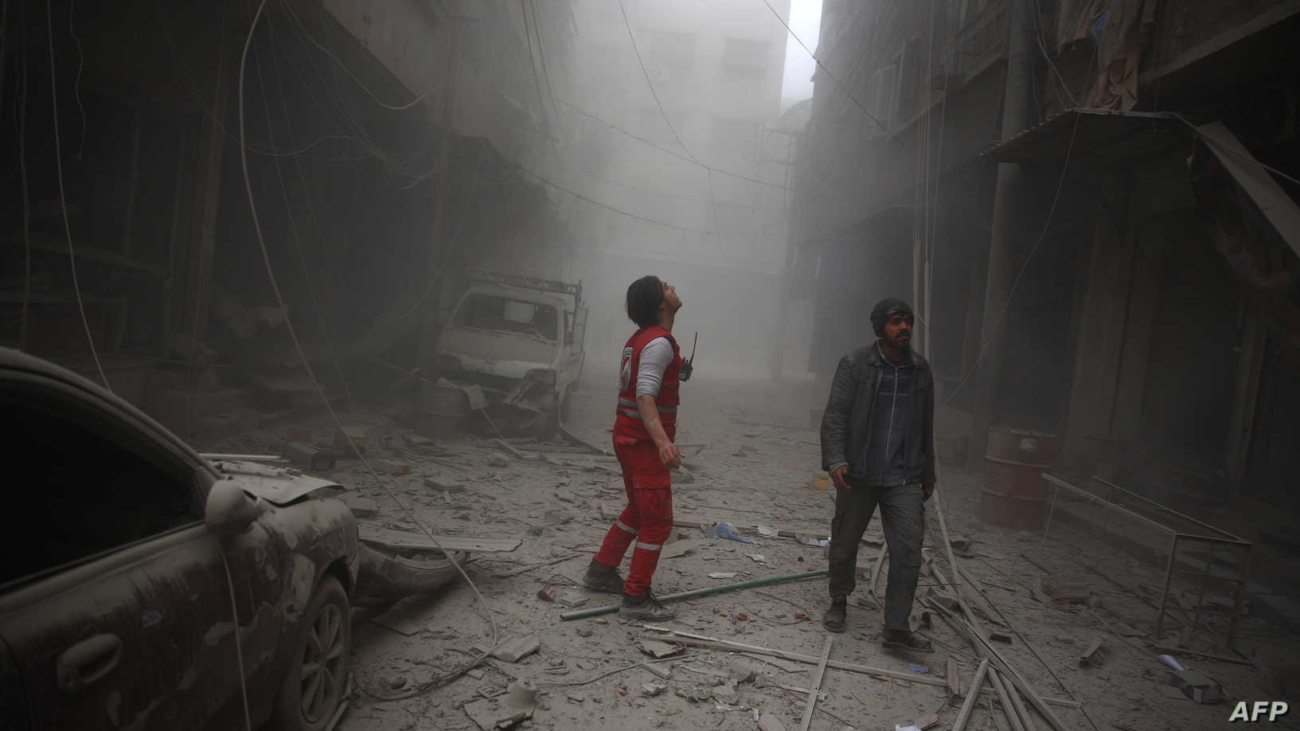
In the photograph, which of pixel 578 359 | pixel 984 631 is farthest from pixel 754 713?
pixel 578 359

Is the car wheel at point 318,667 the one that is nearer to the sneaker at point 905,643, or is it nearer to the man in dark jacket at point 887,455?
the man in dark jacket at point 887,455

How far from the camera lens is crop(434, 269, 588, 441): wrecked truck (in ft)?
32.3

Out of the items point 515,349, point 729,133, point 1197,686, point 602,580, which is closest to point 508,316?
point 515,349

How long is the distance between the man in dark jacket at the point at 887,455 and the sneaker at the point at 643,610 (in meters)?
0.99

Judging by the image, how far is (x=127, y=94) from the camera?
7434mm

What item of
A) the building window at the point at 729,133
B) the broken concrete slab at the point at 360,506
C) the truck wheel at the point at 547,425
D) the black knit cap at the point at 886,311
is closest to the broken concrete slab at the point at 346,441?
the broken concrete slab at the point at 360,506

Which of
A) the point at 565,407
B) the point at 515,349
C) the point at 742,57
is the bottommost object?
the point at 565,407

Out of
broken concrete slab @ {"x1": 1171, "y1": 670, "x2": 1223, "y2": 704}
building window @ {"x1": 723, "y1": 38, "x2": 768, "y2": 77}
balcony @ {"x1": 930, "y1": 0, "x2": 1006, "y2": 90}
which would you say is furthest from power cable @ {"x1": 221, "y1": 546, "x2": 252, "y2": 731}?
building window @ {"x1": 723, "y1": 38, "x2": 768, "y2": 77}

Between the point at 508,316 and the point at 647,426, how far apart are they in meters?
7.56

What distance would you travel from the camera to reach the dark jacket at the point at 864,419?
4.36 meters

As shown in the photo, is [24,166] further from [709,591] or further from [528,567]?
[709,591]

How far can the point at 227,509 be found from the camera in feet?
6.68

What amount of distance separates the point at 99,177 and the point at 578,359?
723 cm

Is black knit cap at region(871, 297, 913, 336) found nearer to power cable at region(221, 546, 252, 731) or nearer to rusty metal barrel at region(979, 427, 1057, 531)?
power cable at region(221, 546, 252, 731)
